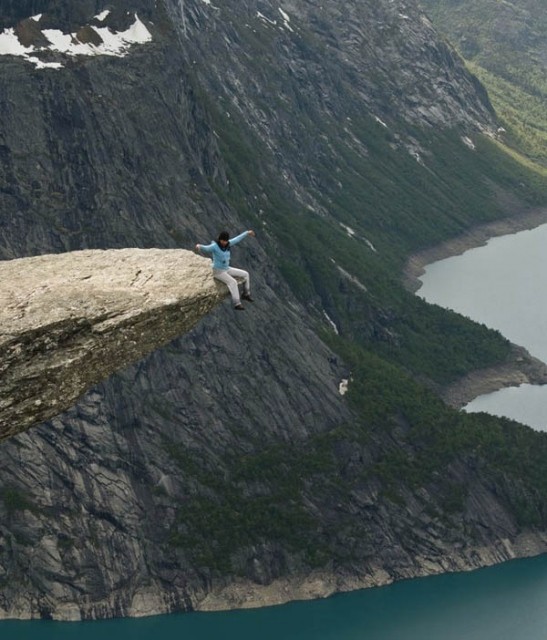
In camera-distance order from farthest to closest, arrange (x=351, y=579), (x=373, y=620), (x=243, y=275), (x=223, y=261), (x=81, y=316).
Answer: (x=351, y=579)
(x=373, y=620)
(x=243, y=275)
(x=223, y=261)
(x=81, y=316)

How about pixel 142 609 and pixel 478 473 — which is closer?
pixel 142 609

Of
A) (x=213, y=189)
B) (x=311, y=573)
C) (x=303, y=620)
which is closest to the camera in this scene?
(x=303, y=620)

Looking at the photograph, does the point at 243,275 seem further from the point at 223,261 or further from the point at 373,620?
the point at 373,620

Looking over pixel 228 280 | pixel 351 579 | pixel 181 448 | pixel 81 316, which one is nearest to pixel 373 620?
pixel 351 579

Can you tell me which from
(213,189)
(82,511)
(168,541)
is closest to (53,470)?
(82,511)

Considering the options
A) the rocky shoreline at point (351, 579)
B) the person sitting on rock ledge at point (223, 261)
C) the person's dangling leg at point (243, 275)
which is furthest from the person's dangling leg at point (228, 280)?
the rocky shoreline at point (351, 579)

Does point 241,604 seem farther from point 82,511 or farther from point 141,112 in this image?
point 141,112

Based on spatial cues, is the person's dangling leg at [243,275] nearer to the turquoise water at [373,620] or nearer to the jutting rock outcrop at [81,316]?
the jutting rock outcrop at [81,316]
